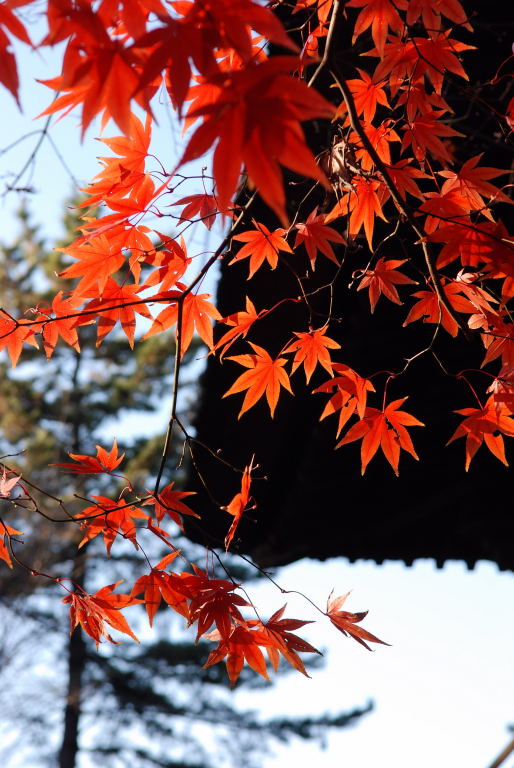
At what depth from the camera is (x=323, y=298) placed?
1444 millimetres

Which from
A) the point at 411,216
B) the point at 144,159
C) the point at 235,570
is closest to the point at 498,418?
the point at 411,216

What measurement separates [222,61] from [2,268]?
11.9m

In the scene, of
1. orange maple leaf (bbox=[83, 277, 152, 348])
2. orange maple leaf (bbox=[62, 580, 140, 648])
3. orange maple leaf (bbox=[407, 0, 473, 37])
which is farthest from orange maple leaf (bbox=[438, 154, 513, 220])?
orange maple leaf (bbox=[62, 580, 140, 648])

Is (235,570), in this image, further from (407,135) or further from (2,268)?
(407,135)

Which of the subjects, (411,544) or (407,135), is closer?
(407,135)

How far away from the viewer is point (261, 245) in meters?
1.11

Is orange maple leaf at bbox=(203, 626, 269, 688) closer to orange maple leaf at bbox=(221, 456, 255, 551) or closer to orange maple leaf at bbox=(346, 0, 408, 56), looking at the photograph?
orange maple leaf at bbox=(221, 456, 255, 551)

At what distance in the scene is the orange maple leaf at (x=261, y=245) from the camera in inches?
42.4

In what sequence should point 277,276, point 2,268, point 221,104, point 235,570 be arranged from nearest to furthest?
point 221,104 → point 277,276 → point 235,570 → point 2,268

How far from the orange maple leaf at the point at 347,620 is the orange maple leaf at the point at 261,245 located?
0.48 m

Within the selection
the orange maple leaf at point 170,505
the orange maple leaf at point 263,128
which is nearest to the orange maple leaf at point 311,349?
the orange maple leaf at point 170,505

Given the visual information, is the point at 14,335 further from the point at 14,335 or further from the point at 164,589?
the point at 164,589

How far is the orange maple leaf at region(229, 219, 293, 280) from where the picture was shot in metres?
1.08

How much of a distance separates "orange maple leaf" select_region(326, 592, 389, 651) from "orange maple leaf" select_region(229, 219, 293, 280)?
0.48 meters
